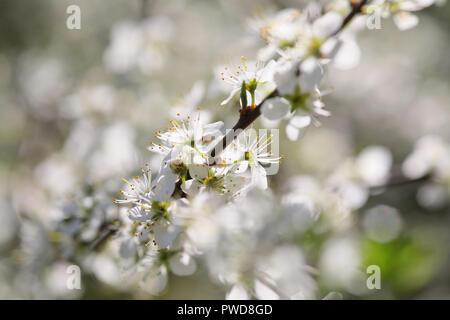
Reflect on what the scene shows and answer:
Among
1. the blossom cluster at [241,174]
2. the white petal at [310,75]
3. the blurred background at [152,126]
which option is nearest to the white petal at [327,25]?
the blossom cluster at [241,174]

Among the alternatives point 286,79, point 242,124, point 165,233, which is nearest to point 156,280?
point 165,233

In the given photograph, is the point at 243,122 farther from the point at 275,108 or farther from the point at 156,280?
the point at 156,280

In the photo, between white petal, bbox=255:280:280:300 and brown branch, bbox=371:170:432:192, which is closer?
white petal, bbox=255:280:280:300

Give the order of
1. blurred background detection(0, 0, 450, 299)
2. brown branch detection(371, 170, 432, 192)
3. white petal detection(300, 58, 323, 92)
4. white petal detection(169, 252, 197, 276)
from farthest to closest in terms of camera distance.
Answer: brown branch detection(371, 170, 432, 192) → blurred background detection(0, 0, 450, 299) → white petal detection(169, 252, 197, 276) → white petal detection(300, 58, 323, 92)

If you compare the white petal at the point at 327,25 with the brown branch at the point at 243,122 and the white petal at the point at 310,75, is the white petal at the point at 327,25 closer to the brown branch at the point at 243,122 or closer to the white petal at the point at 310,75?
the brown branch at the point at 243,122

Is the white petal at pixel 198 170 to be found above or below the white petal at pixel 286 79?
below

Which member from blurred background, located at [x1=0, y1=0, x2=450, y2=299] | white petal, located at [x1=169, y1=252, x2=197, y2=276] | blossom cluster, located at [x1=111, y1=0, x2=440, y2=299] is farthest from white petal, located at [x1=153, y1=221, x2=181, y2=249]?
blurred background, located at [x1=0, y1=0, x2=450, y2=299]

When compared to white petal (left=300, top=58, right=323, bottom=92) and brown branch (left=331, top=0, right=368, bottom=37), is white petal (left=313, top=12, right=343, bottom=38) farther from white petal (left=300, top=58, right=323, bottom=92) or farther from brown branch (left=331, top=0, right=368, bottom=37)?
white petal (left=300, top=58, right=323, bottom=92)
